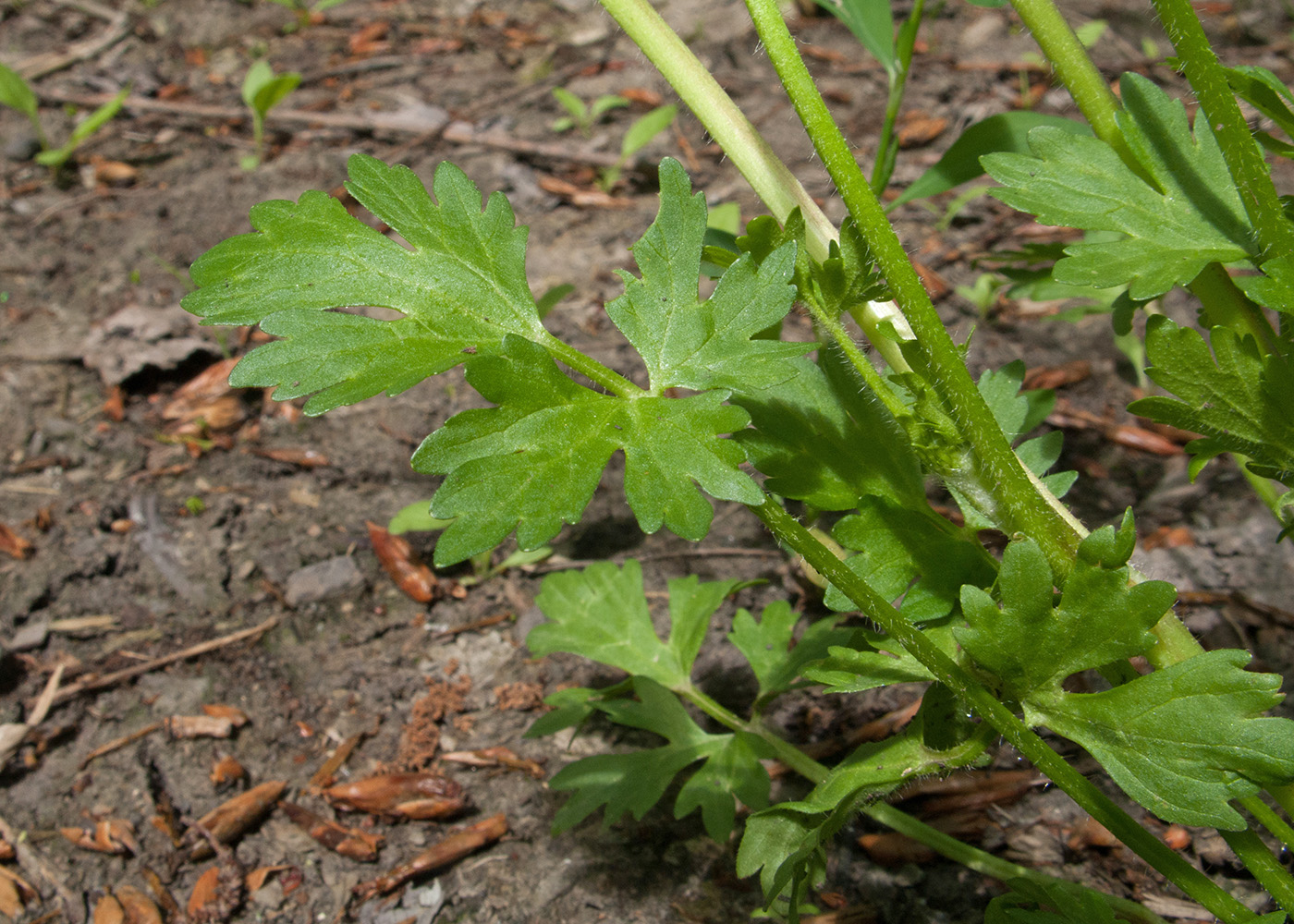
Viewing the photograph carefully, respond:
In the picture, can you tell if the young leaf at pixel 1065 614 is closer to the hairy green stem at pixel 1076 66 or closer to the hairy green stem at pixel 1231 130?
the hairy green stem at pixel 1231 130

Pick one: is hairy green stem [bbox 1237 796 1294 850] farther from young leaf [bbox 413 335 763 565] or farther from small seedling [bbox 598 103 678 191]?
small seedling [bbox 598 103 678 191]

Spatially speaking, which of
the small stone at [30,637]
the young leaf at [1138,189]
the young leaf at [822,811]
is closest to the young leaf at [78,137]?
the small stone at [30,637]

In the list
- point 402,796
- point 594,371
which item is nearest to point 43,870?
point 402,796

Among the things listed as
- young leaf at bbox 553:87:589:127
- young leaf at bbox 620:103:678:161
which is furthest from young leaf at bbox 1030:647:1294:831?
young leaf at bbox 553:87:589:127

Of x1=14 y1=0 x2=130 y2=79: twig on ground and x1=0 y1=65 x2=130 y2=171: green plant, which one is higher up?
x1=14 y1=0 x2=130 y2=79: twig on ground

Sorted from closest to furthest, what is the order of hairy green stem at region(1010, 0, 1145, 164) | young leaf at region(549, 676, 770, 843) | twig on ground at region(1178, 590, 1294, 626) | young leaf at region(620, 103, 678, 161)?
hairy green stem at region(1010, 0, 1145, 164)
young leaf at region(549, 676, 770, 843)
twig on ground at region(1178, 590, 1294, 626)
young leaf at region(620, 103, 678, 161)

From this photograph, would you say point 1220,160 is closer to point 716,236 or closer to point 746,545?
point 716,236

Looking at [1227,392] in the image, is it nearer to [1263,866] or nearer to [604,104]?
[1263,866]

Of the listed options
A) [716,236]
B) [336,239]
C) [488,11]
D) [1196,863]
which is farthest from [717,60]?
[1196,863]
